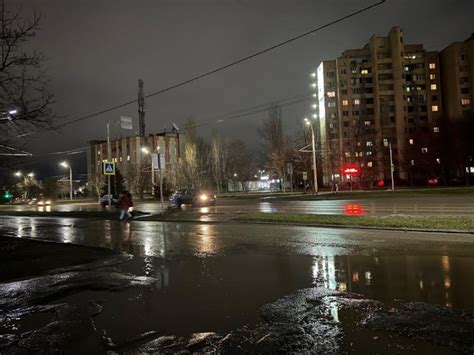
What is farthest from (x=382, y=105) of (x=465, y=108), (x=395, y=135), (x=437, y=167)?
(x=437, y=167)

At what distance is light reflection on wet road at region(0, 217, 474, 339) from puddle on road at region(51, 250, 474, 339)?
0.6 inches

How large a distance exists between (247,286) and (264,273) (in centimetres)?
110

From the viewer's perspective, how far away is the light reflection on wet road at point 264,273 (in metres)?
6.04

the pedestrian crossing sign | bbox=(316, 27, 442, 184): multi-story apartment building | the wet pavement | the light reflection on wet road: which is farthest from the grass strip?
bbox=(316, 27, 442, 184): multi-story apartment building

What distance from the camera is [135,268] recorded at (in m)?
9.78

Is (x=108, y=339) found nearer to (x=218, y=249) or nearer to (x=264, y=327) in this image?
(x=264, y=327)

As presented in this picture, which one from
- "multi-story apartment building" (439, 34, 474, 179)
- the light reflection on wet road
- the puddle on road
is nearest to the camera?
the puddle on road

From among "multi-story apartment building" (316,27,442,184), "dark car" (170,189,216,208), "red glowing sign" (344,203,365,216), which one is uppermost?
"multi-story apartment building" (316,27,442,184)

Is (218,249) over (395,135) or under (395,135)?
under

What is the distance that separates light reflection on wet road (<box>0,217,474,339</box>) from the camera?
6035mm

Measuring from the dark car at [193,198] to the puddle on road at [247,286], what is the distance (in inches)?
1012

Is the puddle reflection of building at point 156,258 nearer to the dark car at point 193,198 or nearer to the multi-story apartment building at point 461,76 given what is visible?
the dark car at point 193,198

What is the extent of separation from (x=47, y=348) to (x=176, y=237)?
1059cm

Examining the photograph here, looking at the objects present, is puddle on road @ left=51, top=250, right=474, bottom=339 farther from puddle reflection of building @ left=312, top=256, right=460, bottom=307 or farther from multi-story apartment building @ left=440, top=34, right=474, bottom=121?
multi-story apartment building @ left=440, top=34, right=474, bottom=121
